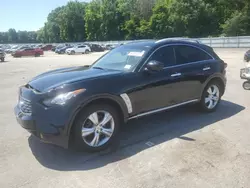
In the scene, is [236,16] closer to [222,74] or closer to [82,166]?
[222,74]

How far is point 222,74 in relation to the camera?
19.5ft

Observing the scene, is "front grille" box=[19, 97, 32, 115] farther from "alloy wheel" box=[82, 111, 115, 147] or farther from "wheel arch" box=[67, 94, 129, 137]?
"alloy wheel" box=[82, 111, 115, 147]

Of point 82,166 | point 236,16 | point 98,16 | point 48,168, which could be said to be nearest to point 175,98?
point 82,166

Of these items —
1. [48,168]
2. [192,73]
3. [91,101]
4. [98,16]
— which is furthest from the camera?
[98,16]

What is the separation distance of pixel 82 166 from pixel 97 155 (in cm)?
37

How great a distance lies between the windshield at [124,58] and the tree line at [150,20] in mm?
42714

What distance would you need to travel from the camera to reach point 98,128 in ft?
13.0

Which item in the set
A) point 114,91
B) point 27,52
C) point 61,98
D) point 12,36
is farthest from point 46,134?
point 12,36

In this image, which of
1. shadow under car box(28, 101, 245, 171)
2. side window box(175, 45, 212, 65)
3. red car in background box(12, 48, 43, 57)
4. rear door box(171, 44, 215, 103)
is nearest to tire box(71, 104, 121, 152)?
shadow under car box(28, 101, 245, 171)

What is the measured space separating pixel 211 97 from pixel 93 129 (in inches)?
123

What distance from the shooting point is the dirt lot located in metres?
3.25

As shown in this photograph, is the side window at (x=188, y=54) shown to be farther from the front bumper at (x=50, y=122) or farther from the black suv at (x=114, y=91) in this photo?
the front bumper at (x=50, y=122)

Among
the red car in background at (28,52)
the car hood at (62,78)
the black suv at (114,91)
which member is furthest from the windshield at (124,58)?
the red car in background at (28,52)

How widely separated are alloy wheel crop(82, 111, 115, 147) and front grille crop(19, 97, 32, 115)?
818 mm
